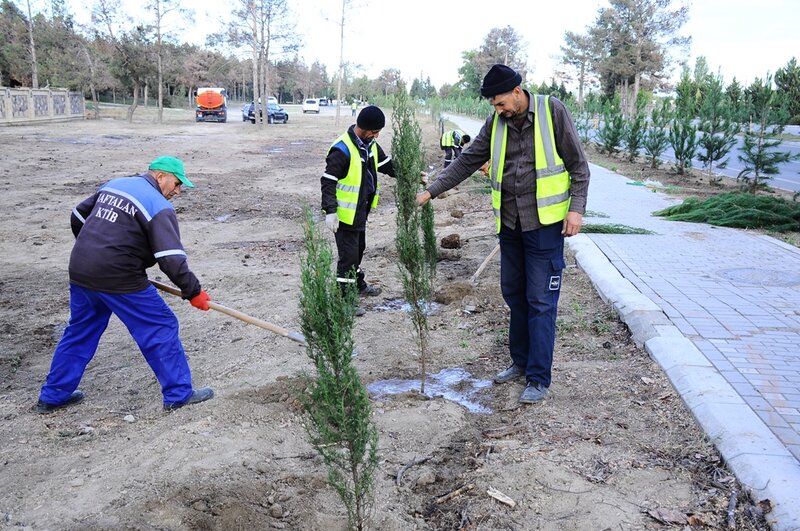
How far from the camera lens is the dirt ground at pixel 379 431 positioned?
10.1 feet

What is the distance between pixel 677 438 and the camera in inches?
141

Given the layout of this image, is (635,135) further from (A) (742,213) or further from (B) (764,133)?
(A) (742,213)

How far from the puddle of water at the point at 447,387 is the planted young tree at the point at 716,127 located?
37.8 ft

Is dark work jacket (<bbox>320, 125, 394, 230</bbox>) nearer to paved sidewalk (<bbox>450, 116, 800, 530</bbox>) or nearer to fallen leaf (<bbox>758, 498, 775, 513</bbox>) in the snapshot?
paved sidewalk (<bbox>450, 116, 800, 530</bbox>)

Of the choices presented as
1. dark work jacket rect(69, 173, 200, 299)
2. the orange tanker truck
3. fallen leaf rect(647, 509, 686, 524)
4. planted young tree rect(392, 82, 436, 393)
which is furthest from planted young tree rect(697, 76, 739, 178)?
the orange tanker truck

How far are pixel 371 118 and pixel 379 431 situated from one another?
119 inches

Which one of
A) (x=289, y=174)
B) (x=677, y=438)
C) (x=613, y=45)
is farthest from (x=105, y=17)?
(x=677, y=438)

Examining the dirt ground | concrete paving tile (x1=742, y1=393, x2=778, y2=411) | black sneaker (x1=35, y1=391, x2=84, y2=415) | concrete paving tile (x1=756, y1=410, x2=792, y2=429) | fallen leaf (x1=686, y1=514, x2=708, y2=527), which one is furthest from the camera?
black sneaker (x1=35, y1=391, x2=84, y2=415)

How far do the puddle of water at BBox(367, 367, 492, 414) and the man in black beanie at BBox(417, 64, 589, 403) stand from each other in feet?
1.39

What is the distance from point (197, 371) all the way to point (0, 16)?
44.3 metres

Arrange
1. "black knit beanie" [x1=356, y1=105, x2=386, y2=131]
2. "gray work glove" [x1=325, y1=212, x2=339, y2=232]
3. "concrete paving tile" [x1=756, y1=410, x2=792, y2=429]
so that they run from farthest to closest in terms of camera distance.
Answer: "gray work glove" [x1=325, y1=212, x2=339, y2=232]
"black knit beanie" [x1=356, y1=105, x2=386, y2=131]
"concrete paving tile" [x1=756, y1=410, x2=792, y2=429]

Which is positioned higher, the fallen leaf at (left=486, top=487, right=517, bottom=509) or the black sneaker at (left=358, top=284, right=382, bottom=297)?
the black sneaker at (left=358, top=284, right=382, bottom=297)

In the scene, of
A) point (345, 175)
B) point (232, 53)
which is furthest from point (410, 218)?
point (232, 53)

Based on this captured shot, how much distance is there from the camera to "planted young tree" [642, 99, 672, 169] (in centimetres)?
1717
